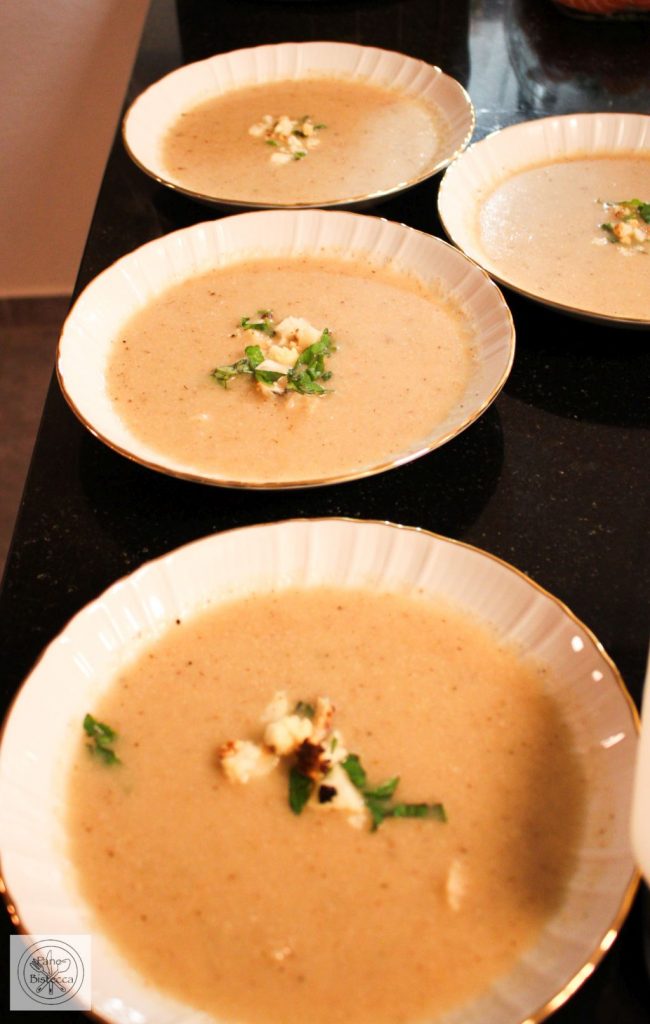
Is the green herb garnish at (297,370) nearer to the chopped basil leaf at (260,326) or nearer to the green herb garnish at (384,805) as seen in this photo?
the chopped basil leaf at (260,326)

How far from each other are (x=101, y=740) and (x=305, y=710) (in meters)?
0.15

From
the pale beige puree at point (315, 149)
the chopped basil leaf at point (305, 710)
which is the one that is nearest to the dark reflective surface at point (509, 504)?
the pale beige puree at point (315, 149)

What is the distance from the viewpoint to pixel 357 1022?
588 mm

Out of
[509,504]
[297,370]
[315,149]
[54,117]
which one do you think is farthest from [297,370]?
[54,117]

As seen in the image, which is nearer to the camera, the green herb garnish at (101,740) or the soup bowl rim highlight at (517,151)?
the green herb garnish at (101,740)

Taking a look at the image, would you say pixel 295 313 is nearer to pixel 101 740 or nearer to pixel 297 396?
pixel 297 396

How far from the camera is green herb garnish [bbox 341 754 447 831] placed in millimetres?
675

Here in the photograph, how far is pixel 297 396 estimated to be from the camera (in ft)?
3.36

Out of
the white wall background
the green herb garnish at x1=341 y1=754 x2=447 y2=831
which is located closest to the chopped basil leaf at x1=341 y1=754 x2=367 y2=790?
the green herb garnish at x1=341 y1=754 x2=447 y2=831

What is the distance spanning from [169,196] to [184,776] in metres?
0.97

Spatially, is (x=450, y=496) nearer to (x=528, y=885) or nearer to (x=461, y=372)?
(x=461, y=372)

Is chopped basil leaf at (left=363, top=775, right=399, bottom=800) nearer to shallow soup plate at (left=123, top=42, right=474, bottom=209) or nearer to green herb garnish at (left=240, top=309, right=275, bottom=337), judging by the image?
green herb garnish at (left=240, top=309, right=275, bottom=337)

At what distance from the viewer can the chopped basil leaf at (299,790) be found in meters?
0.68

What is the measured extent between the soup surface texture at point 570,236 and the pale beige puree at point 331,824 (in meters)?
0.50
